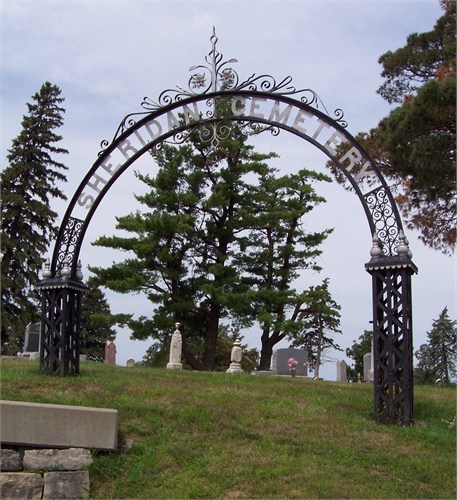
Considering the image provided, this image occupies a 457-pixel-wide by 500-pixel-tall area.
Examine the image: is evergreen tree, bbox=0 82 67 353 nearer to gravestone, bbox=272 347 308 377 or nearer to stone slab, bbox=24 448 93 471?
gravestone, bbox=272 347 308 377

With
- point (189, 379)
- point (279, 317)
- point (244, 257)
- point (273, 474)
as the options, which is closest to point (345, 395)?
point (189, 379)

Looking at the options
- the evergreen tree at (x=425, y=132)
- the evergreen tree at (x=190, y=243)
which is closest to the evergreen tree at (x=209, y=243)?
the evergreen tree at (x=190, y=243)

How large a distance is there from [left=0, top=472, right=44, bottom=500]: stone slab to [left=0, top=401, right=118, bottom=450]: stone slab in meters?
0.41

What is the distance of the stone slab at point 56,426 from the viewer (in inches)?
348

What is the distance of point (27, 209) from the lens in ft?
94.8

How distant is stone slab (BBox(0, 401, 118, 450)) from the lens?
884 centimetres

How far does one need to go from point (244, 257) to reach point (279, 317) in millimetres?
2913

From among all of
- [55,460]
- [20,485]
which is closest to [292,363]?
[55,460]

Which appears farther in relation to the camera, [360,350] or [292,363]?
[360,350]

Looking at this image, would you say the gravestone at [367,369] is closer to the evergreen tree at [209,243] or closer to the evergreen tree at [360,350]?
the evergreen tree at [209,243]

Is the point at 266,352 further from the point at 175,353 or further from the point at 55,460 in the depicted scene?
the point at 55,460

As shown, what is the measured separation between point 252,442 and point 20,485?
294 centimetres

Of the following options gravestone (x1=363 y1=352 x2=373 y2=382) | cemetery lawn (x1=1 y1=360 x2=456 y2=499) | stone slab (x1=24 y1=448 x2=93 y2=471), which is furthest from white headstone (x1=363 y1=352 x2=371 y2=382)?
stone slab (x1=24 y1=448 x2=93 y2=471)

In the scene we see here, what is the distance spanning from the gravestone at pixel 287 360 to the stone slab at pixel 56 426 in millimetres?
13031
